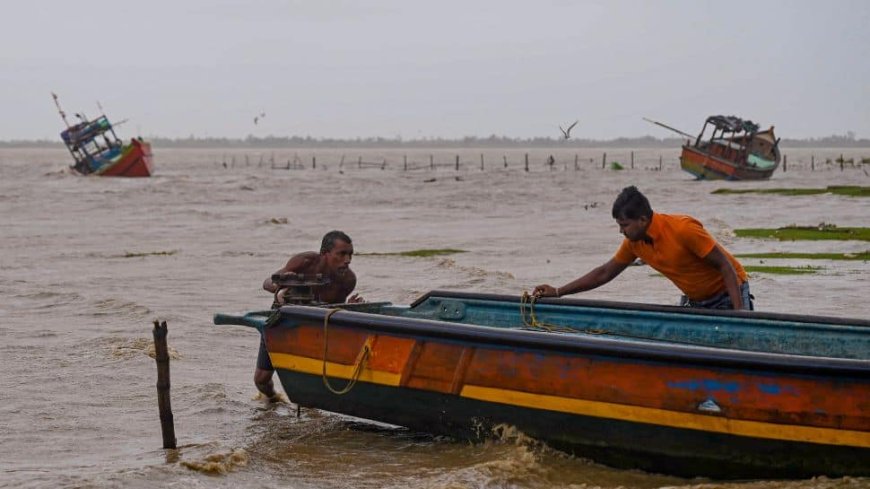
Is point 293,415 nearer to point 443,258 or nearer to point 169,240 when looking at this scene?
point 443,258

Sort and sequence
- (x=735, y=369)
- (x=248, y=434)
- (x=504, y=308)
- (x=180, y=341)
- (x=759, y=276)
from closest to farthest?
(x=735, y=369) → (x=248, y=434) → (x=504, y=308) → (x=180, y=341) → (x=759, y=276)

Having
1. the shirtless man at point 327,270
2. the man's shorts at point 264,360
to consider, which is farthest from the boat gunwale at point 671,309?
the man's shorts at point 264,360

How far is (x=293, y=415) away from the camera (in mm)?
8516

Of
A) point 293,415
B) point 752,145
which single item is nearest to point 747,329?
point 293,415

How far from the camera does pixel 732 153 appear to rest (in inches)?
1761

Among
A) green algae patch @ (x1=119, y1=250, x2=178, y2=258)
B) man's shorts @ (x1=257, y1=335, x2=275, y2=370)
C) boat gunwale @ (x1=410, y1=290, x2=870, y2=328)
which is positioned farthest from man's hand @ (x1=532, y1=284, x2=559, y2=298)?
green algae patch @ (x1=119, y1=250, x2=178, y2=258)

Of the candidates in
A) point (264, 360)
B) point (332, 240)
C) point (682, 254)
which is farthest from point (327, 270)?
point (682, 254)

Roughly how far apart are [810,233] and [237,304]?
34.5ft

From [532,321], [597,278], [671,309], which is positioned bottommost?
[532,321]

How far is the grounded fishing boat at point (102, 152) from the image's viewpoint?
1935 inches

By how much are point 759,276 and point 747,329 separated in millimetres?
7573

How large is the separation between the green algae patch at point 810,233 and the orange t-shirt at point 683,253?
1209 centimetres

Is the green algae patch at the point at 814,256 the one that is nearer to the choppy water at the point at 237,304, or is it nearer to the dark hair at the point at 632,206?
the choppy water at the point at 237,304

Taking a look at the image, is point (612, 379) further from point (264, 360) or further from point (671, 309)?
point (264, 360)
